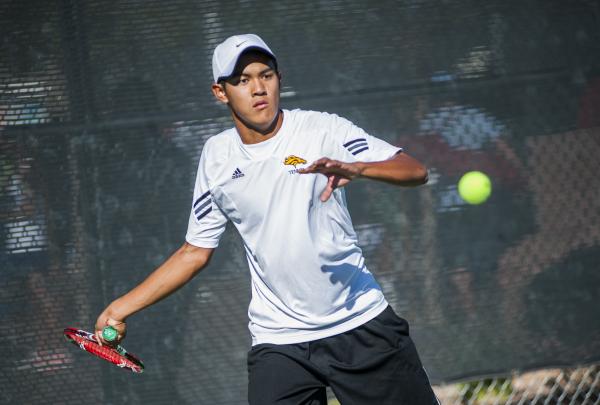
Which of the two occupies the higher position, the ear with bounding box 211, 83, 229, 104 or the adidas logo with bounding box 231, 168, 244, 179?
the ear with bounding box 211, 83, 229, 104

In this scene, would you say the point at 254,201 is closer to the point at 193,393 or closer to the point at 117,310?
the point at 117,310

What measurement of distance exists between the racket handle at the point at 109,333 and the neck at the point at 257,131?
30.8 inches

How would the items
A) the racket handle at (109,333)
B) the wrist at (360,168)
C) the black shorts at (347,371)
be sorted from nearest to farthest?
the wrist at (360,168) → the black shorts at (347,371) → the racket handle at (109,333)

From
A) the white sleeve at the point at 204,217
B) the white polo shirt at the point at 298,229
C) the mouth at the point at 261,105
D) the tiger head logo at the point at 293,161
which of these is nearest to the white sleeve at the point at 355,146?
the white polo shirt at the point at 298,229

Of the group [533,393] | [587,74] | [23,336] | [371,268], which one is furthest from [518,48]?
[23,336]

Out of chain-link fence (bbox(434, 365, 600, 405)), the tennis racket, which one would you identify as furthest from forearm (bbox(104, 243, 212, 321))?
chain-link fence (bbox(434, 365, 600, 405))

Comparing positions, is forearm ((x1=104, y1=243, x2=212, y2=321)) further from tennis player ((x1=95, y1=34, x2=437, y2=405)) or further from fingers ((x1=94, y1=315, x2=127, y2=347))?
tennis player ((x1=95, y1=34, x2=437, y2=405))

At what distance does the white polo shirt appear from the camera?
2.78m

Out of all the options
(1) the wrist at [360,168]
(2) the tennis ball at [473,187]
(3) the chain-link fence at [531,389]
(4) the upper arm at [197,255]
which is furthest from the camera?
(3) the chain-link fence at [531,389]

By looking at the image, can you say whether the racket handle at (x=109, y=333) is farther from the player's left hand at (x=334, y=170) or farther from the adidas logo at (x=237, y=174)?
the player's left hand at (x=334, y=170)

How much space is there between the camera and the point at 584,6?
420cm

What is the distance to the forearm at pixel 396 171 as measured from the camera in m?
2.49

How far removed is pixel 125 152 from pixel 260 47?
54.9 inches

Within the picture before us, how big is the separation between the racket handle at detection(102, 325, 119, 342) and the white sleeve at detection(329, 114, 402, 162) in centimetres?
95
